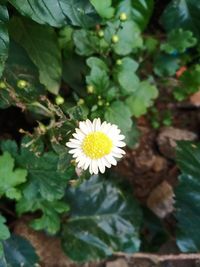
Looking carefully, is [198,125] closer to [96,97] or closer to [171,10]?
[171,10]

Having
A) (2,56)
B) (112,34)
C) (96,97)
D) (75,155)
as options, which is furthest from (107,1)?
(75,155)

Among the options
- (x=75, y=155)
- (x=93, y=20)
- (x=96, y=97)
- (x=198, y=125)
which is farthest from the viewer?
(x=198, y=125)

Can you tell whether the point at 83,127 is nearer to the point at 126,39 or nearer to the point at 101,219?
the point at 126,39

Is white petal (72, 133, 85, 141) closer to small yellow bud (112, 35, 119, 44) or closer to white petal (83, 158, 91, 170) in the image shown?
white petal (83, 158, 91, 170)

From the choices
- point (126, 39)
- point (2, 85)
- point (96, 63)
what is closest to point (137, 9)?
point (126, 39)

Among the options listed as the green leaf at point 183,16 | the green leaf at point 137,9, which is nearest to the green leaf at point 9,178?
the green leaf at point 137,9
